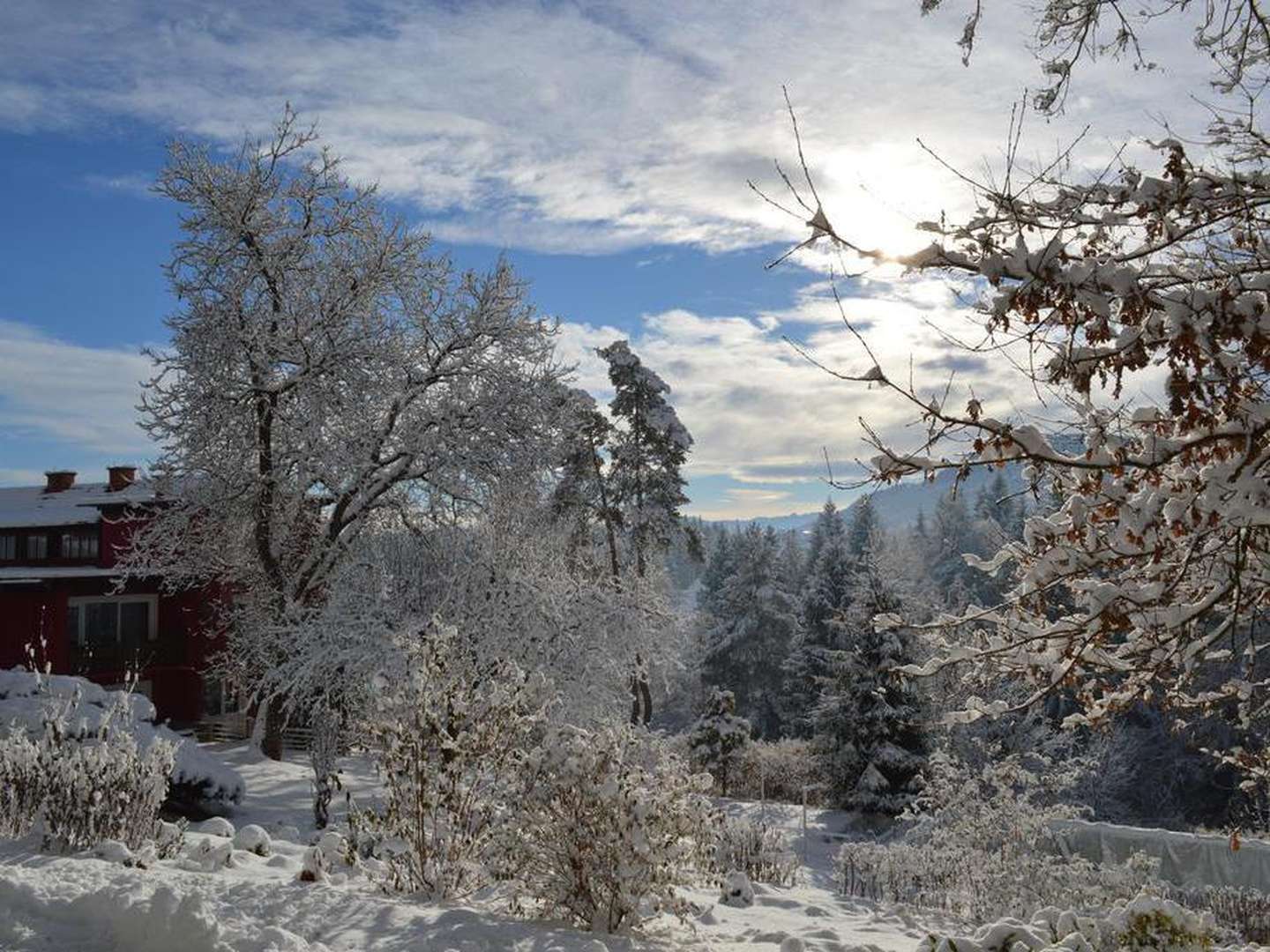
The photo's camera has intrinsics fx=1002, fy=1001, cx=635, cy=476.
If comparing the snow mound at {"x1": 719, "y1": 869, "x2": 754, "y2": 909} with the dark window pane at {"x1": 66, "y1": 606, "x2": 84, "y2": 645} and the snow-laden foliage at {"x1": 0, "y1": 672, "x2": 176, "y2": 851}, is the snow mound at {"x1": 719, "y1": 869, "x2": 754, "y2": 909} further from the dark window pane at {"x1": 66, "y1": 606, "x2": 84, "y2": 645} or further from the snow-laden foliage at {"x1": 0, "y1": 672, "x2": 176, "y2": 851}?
the dark window pane at {"x1": 66, "y1": 606, "x2": 84, "y2": 645}

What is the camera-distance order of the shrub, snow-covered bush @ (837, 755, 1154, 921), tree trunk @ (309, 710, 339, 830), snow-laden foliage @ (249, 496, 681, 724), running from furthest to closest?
1. snow-laden foliage @ (249, 496, 681, 724)
2. tree trunk @ (309, 710, 339, 830)
3. snow-covered bush @ (837, 755, 1154, 921)
4. the shrub

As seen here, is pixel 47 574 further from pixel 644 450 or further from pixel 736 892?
pixel 736 892

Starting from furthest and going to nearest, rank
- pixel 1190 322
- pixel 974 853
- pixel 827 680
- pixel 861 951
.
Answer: pixel 827 680 < pixel 974 853 < pixel 861 951 < pixel 1190 322

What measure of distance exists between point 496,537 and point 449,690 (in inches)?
383

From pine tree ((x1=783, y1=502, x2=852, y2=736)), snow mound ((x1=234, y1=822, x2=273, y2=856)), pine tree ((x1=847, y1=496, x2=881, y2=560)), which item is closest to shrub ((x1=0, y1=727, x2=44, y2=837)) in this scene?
snow mound ((x1=234, y1=822, x2=273, y2=856))

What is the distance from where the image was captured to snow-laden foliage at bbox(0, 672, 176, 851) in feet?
25.4

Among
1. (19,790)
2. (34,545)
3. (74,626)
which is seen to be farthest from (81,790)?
(34,545)

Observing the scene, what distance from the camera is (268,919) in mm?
6066

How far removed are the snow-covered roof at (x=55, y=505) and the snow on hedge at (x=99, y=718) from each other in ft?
44.7

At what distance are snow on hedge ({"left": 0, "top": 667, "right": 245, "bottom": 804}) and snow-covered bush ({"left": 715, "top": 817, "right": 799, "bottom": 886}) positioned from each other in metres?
6.80

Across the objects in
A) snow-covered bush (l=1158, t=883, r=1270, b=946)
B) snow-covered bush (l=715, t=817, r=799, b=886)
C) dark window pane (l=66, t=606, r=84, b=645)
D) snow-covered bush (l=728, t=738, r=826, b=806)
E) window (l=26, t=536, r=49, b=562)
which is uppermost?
window (l=26, t=536, r=49, b=562)

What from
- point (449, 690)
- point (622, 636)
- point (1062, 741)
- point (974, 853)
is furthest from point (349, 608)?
point (1062, 741)

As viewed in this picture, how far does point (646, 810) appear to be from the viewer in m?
7.05

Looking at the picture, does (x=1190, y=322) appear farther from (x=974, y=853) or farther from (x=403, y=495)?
(x=403, y=495)
